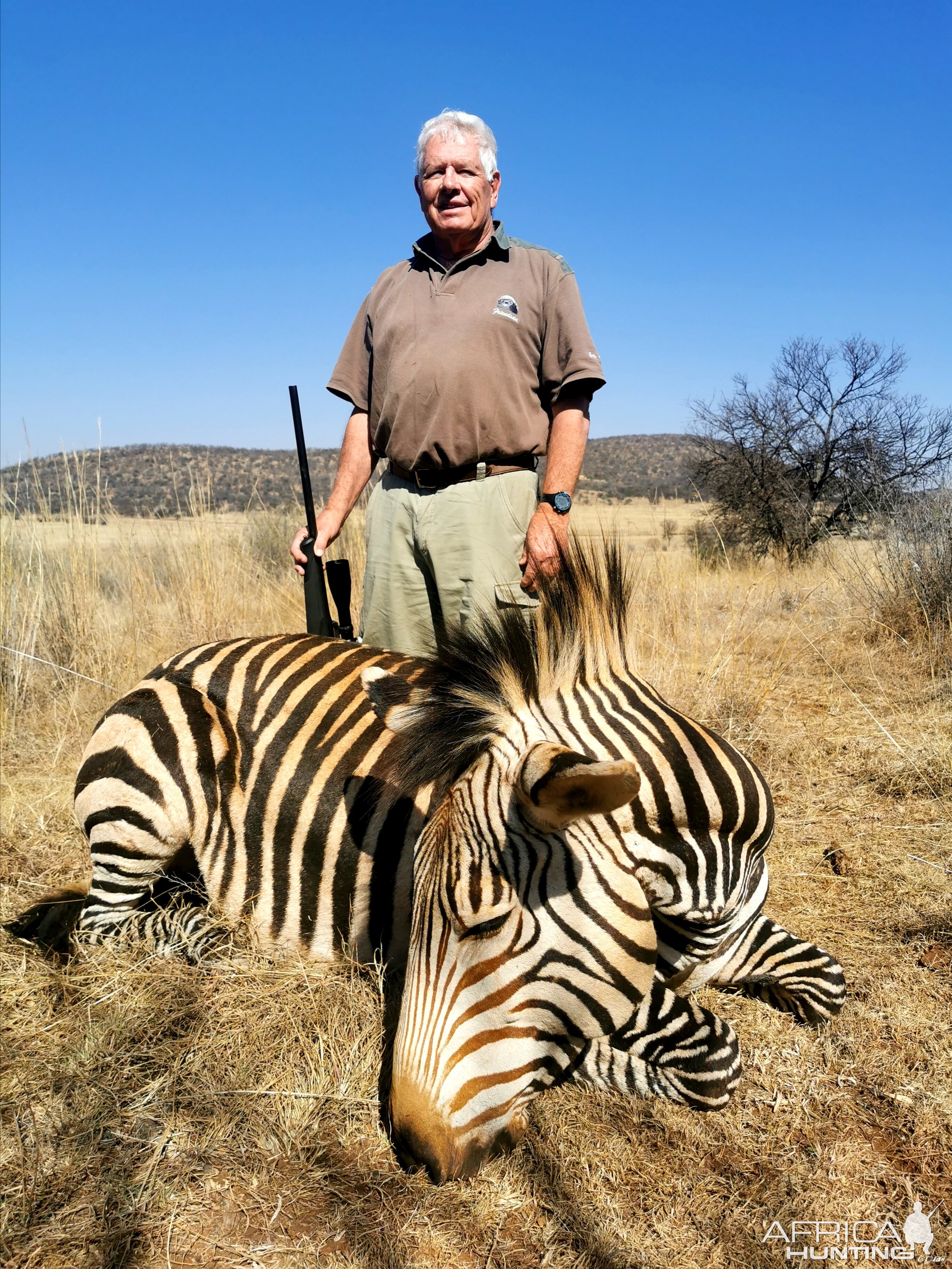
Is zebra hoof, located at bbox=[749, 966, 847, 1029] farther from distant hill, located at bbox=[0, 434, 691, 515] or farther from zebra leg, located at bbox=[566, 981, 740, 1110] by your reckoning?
distant hill, located at bbox=[0, 434, 691, 515]

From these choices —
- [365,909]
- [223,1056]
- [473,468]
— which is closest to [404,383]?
[473,468]

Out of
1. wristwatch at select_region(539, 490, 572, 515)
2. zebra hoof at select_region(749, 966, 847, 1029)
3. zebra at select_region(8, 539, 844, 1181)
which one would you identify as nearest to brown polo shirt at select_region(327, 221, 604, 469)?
wristwatch at select_region(539, 490, 572, 515)

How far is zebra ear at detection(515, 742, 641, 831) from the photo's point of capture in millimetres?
1520

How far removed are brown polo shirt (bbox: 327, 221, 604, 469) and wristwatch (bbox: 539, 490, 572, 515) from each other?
0.42 metres

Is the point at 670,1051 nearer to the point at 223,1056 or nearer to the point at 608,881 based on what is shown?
the point at 608,881

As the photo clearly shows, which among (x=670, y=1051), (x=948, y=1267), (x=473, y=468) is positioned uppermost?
(x=473, y=468)

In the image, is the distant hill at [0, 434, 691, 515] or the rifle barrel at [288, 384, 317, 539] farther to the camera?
the distant hill at [0, 434, 691, 515]

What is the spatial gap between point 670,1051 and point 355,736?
1346mm

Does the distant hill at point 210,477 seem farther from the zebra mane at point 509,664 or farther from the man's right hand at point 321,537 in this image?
the zebra mane at point 509,664

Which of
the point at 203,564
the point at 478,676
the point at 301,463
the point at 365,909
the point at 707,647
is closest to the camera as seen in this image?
the point at 478,676

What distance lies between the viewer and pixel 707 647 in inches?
248

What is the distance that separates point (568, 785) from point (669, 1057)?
3.81 feet

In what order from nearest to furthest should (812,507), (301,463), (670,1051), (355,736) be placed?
1. (670,1051)
2. (355,736)
3. (301,463)
4. (812,507)

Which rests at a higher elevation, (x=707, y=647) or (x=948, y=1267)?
(x=707, y=647)
